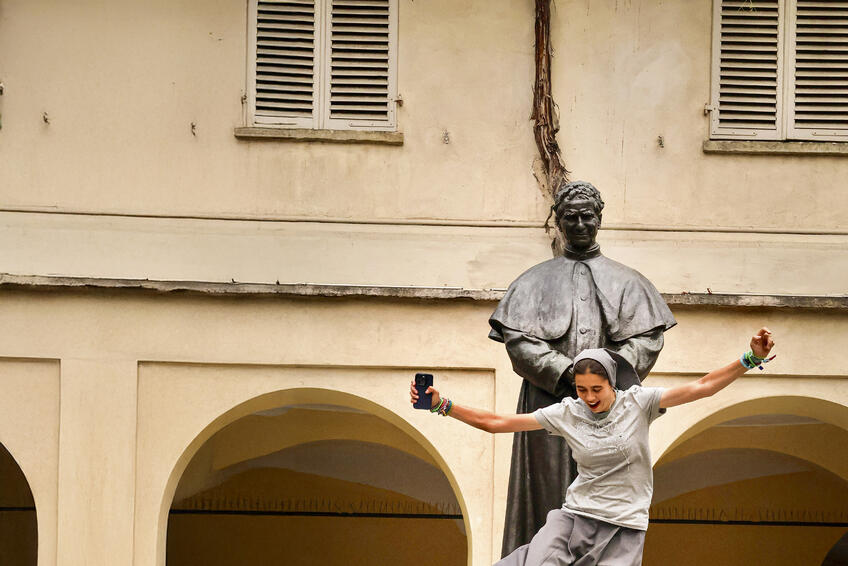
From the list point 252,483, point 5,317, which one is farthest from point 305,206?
point 252,483

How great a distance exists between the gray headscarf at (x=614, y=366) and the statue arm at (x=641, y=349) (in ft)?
0.46

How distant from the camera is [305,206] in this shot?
39.1 ft

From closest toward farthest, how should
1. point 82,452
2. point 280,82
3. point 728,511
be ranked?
point 82,452, point 280,82, point 728,511

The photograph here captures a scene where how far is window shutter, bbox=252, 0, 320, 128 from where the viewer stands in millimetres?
12109

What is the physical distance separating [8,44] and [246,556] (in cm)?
564

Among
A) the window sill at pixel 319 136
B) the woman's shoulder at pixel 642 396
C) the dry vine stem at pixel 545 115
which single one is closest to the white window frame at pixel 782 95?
the dry vine stem at pixel 545 115

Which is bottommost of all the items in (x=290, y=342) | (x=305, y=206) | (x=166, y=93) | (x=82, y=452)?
(x=82, y=452)

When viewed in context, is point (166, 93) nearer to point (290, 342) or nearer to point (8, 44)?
point (8, 44)

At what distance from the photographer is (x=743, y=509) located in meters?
14.9

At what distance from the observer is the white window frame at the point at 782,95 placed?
1213 cm

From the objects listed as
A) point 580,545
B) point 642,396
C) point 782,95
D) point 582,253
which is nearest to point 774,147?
point 782,95

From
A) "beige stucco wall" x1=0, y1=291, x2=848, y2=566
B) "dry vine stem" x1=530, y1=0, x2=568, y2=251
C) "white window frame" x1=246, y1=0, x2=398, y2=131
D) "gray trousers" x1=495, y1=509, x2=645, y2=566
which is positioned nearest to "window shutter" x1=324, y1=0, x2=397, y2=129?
"white window frame" x1=246, y1=0, x2=398, y2=131

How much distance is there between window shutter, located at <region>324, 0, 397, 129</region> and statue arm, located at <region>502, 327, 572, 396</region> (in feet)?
20.8

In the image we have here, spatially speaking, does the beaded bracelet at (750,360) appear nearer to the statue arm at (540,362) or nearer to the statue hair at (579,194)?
the statue arm at (540,362)
